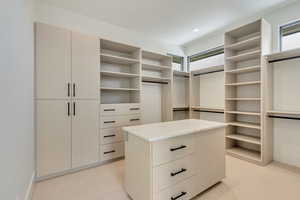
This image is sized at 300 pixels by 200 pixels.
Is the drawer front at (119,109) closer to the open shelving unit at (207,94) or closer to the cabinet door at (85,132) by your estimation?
the cabinet door at (85,132)

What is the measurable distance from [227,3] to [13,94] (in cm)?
335

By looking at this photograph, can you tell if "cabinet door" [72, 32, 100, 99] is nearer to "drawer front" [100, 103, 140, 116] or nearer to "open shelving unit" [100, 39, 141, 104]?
"drawer front" [100, 103, 140, 116]

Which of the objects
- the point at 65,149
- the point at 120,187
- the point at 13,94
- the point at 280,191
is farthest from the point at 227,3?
the point at 65,149

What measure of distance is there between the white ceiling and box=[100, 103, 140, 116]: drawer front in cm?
184

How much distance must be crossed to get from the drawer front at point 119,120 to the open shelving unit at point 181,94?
1593mm

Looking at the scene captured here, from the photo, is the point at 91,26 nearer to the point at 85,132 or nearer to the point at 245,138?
the point at 85,132

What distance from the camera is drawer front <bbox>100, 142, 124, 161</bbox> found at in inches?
103

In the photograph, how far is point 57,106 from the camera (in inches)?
86.4

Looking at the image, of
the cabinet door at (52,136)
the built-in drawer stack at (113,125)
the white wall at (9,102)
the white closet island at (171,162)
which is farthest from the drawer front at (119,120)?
the white wall at (9,102)

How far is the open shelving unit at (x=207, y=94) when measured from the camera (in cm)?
364

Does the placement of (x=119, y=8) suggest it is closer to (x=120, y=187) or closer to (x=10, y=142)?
(x=10, y=142)

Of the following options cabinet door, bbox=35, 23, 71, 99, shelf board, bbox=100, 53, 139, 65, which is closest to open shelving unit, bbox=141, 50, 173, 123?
shelf board, bbox=100, 53, 139, 65

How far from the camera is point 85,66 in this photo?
8.05 ft

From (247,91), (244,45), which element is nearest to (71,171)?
(247,91)
